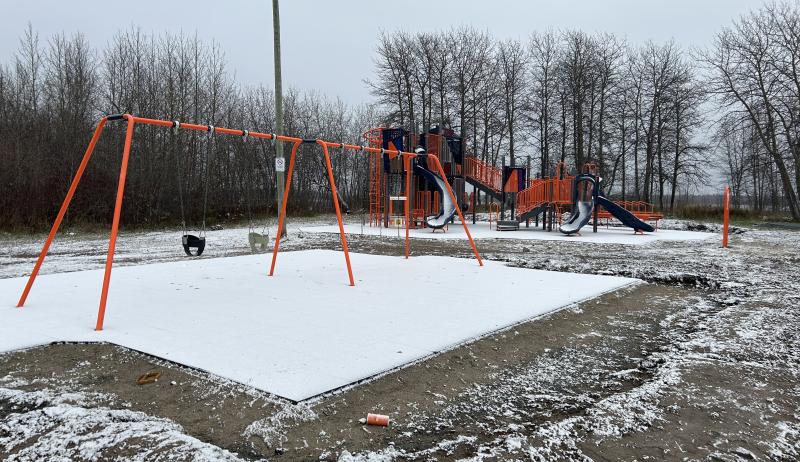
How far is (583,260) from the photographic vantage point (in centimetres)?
1127

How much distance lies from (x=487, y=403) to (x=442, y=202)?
55.9 feet

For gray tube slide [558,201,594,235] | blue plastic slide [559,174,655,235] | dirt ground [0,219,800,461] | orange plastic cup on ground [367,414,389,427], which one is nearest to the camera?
dirt ground [0,219,800,461]

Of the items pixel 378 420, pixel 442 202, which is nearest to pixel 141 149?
pixel 442 202

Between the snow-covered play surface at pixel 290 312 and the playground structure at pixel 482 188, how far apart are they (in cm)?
959

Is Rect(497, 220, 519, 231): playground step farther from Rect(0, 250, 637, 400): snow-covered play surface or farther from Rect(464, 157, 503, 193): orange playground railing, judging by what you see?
Rect(0, 250, 637, 400): snow-covered play surface

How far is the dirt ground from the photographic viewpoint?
2721 millimetres

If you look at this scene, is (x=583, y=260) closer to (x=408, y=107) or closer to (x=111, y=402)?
(x=111, y=402)

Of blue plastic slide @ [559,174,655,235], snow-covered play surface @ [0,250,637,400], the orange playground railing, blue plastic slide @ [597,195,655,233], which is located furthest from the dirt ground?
the orange playground railing

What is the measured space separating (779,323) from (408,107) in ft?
108

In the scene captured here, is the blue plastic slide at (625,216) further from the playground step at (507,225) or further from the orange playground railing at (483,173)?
the orange playground railing at (483,173)

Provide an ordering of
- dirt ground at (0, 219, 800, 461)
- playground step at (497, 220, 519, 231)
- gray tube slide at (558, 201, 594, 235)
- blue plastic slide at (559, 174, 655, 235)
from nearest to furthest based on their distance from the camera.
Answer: dirt ground at (0, 219, 800, 461)
gray tube slide at (558, 201, 594, 235)
blue plastic slide at (559, 174, 655, 235)
playground step at (497, 220, 519, 231)

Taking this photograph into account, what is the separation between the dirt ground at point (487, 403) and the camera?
2721 mm

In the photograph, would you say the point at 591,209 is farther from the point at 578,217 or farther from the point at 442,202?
the point at 442,202

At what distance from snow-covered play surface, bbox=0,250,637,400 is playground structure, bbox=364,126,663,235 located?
31.5 feet
